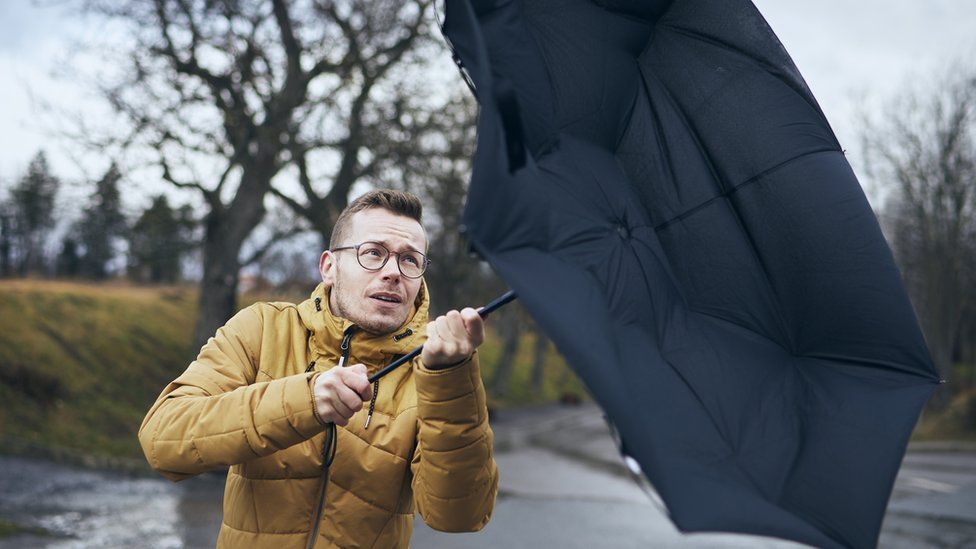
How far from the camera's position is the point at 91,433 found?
1248 cm

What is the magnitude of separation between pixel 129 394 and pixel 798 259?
15.3 metres

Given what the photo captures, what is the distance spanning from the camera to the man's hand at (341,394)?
1969mm

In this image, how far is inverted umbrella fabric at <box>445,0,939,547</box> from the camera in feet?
5.45

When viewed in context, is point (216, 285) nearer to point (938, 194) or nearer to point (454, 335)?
point (454, 335)

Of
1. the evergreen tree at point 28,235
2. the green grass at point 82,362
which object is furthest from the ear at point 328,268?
the evergreen tree at point 28,235

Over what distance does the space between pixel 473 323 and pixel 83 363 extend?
1559 centimetres

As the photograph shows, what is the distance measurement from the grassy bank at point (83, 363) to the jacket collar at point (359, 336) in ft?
32.8

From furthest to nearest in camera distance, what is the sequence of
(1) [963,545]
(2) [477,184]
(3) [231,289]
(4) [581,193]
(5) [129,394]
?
1. (5) [129,394]
2. (3) [231,289]
3. (1) [963,545]
4. (4) [581,193]
5. (2) [477,184]

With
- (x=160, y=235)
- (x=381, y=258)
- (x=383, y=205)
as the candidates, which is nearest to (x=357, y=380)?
(x=381, y=258)

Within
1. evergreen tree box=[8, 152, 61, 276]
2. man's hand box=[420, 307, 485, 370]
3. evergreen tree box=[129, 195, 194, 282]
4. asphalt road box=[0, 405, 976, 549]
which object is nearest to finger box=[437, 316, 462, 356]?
man's hand box=[420, 307, 485, 370]

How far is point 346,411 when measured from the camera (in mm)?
1984

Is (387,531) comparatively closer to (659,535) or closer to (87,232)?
(659,535)

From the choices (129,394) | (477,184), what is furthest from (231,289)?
(477,184)

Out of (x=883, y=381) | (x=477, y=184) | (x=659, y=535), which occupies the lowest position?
(x=659, y=535)
